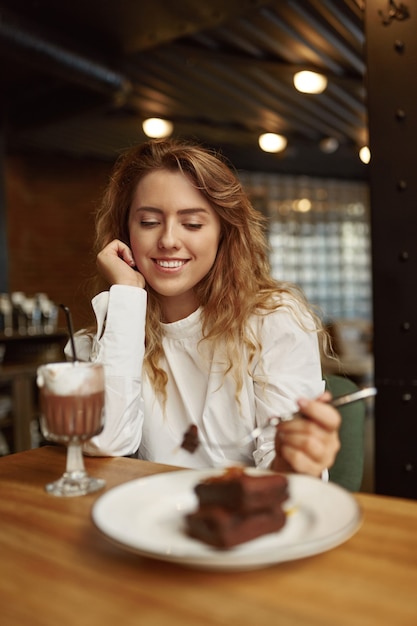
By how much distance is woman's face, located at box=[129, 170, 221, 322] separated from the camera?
160 centimetres

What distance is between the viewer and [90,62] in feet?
13.4

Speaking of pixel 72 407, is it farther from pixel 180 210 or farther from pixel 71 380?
pixel 180 210

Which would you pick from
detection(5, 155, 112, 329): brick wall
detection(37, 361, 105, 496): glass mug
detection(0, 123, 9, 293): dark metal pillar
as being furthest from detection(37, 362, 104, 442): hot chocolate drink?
detection(5, 155, 112, 329): brick wall

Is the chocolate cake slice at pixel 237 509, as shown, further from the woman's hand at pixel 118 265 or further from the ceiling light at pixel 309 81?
the ceiling light at pixel 309 81

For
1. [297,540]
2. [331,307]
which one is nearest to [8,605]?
[297,540]

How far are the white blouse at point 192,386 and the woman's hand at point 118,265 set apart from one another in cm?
9

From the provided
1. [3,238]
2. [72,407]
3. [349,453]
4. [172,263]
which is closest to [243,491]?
[72,407]

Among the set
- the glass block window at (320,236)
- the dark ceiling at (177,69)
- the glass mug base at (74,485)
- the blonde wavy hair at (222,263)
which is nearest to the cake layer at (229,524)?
the glass mug base at (74,485)

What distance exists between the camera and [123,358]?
4.70 ft

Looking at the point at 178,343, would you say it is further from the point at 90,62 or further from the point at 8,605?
the point at 90,62

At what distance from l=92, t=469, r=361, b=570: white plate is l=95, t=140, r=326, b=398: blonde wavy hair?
0.64m

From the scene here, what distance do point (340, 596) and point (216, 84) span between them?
4.88 m

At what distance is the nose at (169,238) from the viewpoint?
5.15 ft

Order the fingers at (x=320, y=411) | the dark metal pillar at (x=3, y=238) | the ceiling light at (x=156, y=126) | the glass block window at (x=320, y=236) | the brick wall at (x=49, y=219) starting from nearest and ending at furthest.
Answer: the fingers at (x=320, y=411), the ceiling light at (x=156, y=126), the dark metal pillar at (x=3, y=238), the brick wall at (x=49, y=219), the glass block window at (x=320, y=236)
